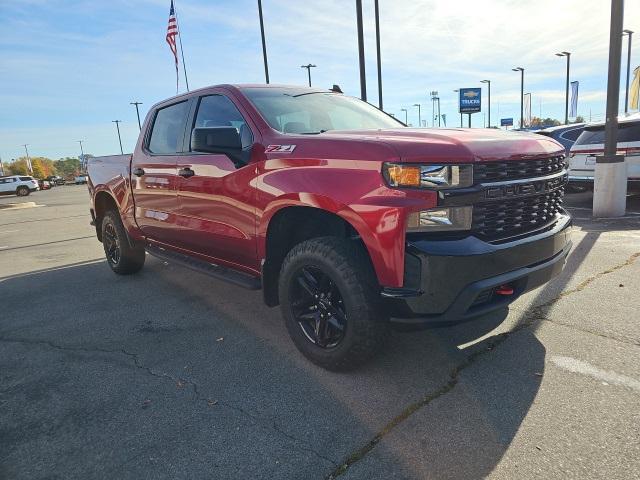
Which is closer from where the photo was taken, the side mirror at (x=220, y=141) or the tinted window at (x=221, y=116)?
the side mirror at (x=220, y=141)

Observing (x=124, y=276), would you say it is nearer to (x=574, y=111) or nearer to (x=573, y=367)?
(x=573, y=367)

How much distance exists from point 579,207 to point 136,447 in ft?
31.7

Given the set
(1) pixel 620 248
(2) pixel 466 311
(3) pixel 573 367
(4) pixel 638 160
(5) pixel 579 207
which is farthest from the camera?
(5) pixel 579 207

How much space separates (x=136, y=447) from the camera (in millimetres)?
2338

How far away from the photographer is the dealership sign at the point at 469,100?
4531cm

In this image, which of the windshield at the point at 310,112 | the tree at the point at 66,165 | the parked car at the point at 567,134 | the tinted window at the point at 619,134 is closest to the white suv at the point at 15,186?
the parked car at the point at 567,134

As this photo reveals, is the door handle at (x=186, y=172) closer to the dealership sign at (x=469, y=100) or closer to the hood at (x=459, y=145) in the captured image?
the hood at (x=459, y=145)

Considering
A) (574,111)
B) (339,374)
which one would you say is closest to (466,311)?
(339,374)

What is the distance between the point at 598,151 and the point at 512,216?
281 inches

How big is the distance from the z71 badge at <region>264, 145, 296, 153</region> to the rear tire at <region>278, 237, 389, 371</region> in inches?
24.1

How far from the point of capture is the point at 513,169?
2.70m

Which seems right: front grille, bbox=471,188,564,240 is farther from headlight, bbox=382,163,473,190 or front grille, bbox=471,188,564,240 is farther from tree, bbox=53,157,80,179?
tree, bbox=53,157,80,179

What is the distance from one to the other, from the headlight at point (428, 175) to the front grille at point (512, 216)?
19 cm

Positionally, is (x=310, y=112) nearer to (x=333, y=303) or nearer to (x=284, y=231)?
(x=284, y=231)
